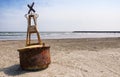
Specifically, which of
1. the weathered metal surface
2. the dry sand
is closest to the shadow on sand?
the dry sand

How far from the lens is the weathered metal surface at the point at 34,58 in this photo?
7817 millimetres

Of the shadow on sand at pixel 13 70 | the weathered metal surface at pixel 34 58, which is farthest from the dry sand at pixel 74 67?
the weathered metal surface at pixel 34 58

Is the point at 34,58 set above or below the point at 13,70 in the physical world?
above

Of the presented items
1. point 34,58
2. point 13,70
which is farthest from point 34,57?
point 13,70

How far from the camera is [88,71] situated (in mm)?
8195

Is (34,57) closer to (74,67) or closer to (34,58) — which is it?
(34,58)

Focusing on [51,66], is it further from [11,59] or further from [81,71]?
[11,59]

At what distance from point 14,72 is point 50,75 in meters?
1.43

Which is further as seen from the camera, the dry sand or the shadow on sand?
the shadow on sand

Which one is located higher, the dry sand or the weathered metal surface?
the weathered metal surface

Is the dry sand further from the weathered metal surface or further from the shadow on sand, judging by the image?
the weathered metal surface

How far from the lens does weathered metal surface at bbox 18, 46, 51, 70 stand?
782cm

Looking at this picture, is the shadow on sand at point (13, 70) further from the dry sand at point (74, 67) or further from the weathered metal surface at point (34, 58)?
the weathered metal surface at point (34, 58)

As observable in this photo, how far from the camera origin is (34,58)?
25.7 feet
